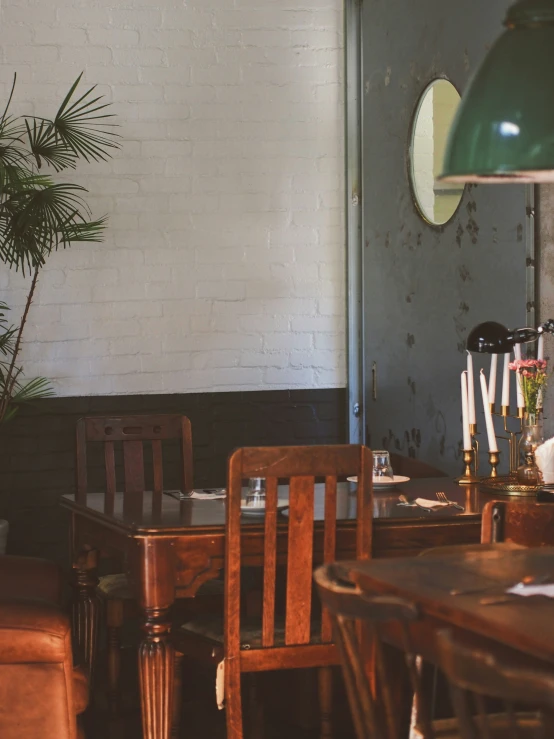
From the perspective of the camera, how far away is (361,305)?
5371 mm

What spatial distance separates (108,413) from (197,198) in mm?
1048

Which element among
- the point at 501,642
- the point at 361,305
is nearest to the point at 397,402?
the point at 361,305

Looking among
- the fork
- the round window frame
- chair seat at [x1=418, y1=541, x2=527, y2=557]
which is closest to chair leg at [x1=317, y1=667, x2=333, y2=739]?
the fork

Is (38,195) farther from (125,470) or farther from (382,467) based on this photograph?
(382,467)

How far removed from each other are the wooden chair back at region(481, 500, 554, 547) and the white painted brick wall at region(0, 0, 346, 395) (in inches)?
110

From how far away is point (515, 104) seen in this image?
6.80 ft

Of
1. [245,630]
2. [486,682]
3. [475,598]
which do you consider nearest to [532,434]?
[245,630]

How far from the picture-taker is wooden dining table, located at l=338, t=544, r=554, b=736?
72.4 inches

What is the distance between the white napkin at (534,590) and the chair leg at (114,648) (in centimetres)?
198

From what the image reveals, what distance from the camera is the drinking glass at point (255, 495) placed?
314 cm

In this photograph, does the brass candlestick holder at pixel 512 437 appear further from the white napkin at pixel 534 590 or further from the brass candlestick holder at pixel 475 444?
the white napkin at pixel 534 590

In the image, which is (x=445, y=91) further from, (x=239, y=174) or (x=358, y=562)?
(x=358, y=562)

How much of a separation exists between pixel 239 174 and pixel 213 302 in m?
0.60

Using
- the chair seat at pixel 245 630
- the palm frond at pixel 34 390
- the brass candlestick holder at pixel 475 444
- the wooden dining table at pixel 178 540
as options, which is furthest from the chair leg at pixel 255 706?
the palm frond at pixel 34 390
